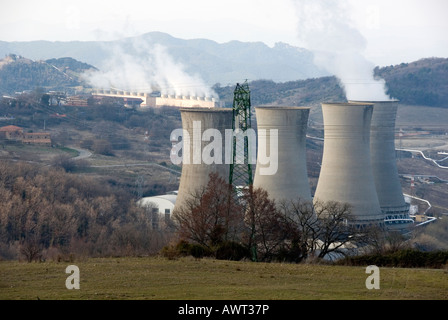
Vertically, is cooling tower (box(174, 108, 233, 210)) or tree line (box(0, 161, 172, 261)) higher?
cooling tower (box(174, 108, 233, 210))

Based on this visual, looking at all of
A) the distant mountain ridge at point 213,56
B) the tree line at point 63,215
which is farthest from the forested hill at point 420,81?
the tree line at point 63,215

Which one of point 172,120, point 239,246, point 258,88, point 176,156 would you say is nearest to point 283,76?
point 258,88

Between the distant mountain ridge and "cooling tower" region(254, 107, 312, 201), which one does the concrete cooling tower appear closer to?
"cooling tower" region(254, 107, 312, 201)

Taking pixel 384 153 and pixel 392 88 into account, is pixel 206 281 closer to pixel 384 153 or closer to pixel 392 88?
pixel 384 153

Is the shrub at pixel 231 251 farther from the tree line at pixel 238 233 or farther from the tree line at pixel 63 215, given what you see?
the tree line at pixel 63 215

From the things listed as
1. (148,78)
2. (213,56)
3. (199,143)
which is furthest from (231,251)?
(213,56)

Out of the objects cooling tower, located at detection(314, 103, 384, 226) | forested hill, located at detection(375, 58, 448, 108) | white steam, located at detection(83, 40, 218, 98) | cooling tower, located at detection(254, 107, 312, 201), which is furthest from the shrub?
forested hill, located at detection(375, 58, 448, 108)

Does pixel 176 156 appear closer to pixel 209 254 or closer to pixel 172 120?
pixel 172 120
